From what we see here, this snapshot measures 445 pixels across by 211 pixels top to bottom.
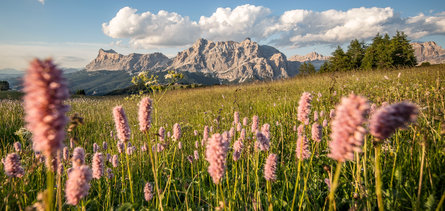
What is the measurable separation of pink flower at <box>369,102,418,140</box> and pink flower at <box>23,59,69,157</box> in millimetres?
1495

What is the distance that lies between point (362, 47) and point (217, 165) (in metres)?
69.9

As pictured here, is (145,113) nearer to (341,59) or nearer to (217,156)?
(217,156)

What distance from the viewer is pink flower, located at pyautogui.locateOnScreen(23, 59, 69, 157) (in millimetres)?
942

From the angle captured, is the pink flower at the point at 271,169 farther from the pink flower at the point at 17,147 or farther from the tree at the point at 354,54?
the tree at the point at 354,54

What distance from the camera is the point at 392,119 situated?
1037 millimetres

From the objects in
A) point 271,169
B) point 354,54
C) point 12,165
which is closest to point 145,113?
point 271,169

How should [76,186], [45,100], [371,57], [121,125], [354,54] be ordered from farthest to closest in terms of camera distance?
[354,54] < [371,57] < [121,125] < [76,186] < [45,100]

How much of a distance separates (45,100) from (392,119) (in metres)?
1.60

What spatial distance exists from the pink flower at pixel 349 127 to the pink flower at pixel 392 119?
126 mm

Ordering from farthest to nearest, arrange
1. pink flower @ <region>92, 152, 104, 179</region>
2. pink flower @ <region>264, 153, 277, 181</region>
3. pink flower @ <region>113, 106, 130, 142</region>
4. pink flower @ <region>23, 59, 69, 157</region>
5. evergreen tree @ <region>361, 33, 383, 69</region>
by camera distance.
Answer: evergreen tree @ <region>361, 33, 383, 69</region>
pink flower @ <region>92, 152, 104, 179</region>
pink flower @ <region>264, 153, 277, 181</region>
pink flower @ <region>113, 106, 130, 142</region>
pink flower @ <region>23, 59, 69, 157</region>

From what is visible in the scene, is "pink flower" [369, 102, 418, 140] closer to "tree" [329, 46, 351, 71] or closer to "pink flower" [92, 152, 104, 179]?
"pink flower" [92, 152, 104, 179]

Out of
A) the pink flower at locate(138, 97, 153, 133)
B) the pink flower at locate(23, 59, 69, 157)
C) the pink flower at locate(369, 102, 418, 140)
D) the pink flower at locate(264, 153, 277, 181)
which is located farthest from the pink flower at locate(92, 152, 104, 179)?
the pink flower at locate(369, 102, 418, 140)

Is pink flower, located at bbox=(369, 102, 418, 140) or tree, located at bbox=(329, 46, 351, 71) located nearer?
pink flower, located at bbox=(369, 102, 418, 140)

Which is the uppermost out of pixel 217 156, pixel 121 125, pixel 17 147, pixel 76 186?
pixel 121 125
